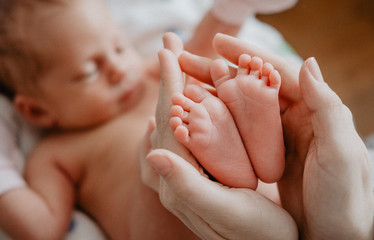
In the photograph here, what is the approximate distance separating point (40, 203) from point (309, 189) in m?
0.59

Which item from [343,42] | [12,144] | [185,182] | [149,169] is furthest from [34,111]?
[343,42]

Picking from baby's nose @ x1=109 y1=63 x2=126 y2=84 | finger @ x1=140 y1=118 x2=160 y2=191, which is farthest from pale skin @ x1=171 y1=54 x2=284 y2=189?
baby's nose @ x1=109 y1=63 x2=126 y2=84

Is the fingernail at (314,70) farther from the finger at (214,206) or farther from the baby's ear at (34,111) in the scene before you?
the baby's ear at (34,111)

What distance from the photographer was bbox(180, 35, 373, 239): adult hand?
439 mm

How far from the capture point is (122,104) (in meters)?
0.93

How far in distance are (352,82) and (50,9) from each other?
757 mm

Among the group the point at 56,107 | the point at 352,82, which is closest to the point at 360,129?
the point at 352,82

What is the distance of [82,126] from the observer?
0.92m

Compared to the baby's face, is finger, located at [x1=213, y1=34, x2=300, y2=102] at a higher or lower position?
higher

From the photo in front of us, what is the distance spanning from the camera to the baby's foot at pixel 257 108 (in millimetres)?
461

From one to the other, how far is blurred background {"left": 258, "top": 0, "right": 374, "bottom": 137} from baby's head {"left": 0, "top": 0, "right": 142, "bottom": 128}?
461 millimetres

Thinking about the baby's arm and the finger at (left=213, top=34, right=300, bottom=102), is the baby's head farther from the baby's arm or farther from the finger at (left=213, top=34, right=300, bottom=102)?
the finger at (left=213, top=34, right=300, bottom=102)

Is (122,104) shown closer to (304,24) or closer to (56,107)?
(56,107)

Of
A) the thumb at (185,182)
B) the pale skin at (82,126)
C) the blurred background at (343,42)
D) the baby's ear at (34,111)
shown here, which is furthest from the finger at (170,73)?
the baby's ear at (34,111)
